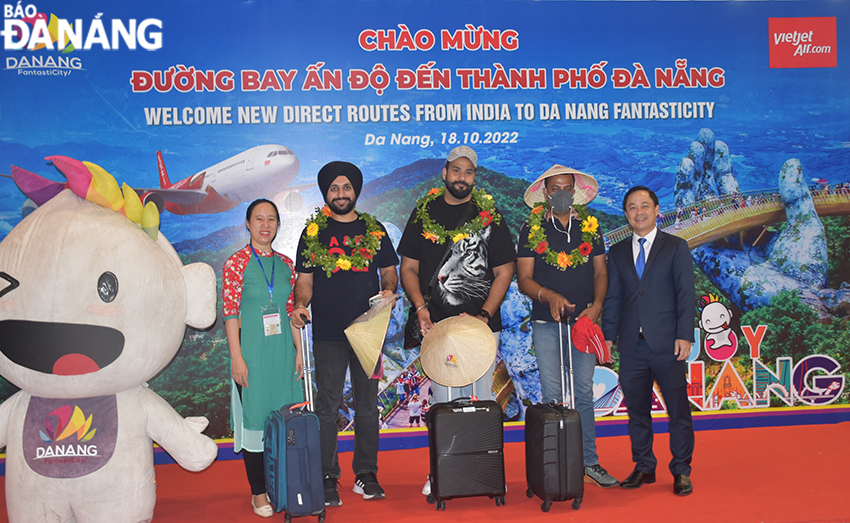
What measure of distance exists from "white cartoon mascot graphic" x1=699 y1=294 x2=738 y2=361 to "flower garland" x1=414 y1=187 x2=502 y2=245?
2.46 m

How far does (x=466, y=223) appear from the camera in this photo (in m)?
3.62

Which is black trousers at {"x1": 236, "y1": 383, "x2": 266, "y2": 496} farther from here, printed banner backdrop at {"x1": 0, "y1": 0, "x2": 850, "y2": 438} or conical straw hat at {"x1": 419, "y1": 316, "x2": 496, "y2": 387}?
printed banner backdrop at {"x1": 0, "y1": 0, "x2": 850, "y2": 438}

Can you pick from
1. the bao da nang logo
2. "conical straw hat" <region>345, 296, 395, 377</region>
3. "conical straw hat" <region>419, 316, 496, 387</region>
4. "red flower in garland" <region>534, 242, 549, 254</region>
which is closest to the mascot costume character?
"conical straw hat" <region>345, 296, 395, 377</region>

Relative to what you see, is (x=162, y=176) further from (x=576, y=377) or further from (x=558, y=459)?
(x=558, y=459)

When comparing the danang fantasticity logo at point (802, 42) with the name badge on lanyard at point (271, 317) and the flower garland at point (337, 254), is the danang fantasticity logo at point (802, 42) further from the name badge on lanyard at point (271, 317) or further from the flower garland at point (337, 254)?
the name badge on lanyard at point (271, 317)

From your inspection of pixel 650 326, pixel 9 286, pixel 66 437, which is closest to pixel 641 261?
pixel 650 326

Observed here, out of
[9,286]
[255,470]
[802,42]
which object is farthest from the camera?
[802,42]

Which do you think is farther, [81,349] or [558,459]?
[558,459]

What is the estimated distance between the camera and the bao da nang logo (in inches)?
179

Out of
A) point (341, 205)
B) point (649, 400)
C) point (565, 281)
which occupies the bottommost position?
point (649, 400)

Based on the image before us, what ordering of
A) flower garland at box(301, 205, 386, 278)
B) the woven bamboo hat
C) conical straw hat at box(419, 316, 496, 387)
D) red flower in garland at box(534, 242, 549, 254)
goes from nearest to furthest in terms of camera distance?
conical straw hat at box(419, 316, 496, 387) → flower garland at box(301, 205, 386, 278) → red flower in garland at box(534, 242, 549, 254) → the woven bamboo hat

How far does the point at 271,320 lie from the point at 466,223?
1.32 meters

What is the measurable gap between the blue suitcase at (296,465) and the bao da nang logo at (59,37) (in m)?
3.36

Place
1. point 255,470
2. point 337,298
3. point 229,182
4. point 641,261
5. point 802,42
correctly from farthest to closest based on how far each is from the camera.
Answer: point 802,42 < point 229,182 < point 641,261 < point 337,298 < point 255,470
